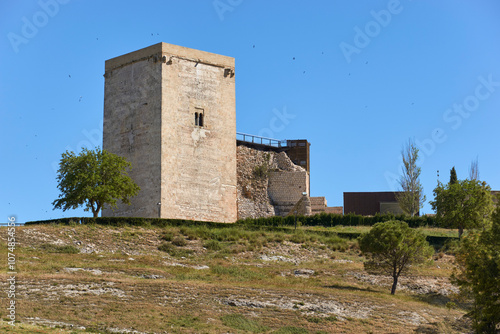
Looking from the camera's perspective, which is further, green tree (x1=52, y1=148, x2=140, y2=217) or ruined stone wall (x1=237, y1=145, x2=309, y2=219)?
ruined stone wall (x1=237, y1=145, x2=309, y2=219)

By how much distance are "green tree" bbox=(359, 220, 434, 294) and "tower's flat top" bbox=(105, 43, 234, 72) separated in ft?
70.2

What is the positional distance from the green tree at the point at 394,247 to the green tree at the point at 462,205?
1115 centimetres

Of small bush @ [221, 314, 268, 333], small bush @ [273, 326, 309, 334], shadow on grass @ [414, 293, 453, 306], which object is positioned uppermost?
shadow on grass @ [414, 293, 453, 306]

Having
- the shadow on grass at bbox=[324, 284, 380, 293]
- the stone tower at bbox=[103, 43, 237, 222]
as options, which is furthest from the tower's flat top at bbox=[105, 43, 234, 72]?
the shadow on grass at bbox=[324, 284, 380, 293]

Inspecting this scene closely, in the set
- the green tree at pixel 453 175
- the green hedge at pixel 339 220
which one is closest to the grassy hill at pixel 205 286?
the green hedge at pixel 339 220

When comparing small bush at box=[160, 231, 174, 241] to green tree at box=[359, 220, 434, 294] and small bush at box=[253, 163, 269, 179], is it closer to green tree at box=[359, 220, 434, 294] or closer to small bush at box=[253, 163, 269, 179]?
green tree at box=[359, 220, 434, 294]

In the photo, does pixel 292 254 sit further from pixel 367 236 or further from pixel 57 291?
pixel 57 291

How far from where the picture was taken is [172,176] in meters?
50.3

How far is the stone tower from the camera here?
50312mm

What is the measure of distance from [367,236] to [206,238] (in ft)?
34.3

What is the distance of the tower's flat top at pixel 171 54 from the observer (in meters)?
52.1

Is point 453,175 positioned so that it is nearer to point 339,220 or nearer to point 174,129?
point 339,220

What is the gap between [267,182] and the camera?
60.5m

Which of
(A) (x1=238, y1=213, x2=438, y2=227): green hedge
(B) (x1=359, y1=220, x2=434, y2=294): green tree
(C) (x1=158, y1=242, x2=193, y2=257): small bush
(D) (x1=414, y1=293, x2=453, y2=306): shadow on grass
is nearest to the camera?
(D) (x1=414, y1=293, x2=453, y2=306): shadow on grass
